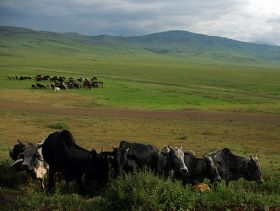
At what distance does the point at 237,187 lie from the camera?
41.8ft

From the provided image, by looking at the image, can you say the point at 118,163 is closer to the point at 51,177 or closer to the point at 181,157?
the point at 181,157

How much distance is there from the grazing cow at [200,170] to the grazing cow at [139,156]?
0.88m

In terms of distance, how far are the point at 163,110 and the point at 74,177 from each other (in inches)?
1184

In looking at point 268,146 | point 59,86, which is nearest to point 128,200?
point 268,146

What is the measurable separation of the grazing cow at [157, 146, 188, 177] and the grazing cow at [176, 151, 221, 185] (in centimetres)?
54

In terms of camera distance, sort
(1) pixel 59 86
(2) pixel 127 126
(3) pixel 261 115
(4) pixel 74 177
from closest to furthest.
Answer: (4) pixel 74 177
(2) pixel 127 126
(3) pixel 261 115
(1) pixel 59 86

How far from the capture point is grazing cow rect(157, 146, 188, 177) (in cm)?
1168

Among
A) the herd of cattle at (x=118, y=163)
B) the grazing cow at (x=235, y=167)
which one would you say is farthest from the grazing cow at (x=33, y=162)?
the grazing cow at (x=235, y=167)

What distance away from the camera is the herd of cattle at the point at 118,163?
11492 mm

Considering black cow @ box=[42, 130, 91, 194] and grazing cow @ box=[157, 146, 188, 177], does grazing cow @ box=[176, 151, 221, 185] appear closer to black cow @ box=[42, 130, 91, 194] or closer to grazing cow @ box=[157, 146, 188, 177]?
grazing cow @ box=[157, 146, 188, 177]

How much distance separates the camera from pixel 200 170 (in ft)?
40.6

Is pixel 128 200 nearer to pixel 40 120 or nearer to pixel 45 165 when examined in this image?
pixel 45 165

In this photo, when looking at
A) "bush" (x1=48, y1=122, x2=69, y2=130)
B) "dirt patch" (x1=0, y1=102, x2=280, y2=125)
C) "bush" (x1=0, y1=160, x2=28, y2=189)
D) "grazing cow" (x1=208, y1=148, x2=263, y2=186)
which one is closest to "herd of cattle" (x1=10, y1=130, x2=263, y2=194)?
"grazing cow" (x1=208, y1=148, x2=263, y2=186)

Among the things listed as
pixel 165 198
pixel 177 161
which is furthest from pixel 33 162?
pixel 165 198
